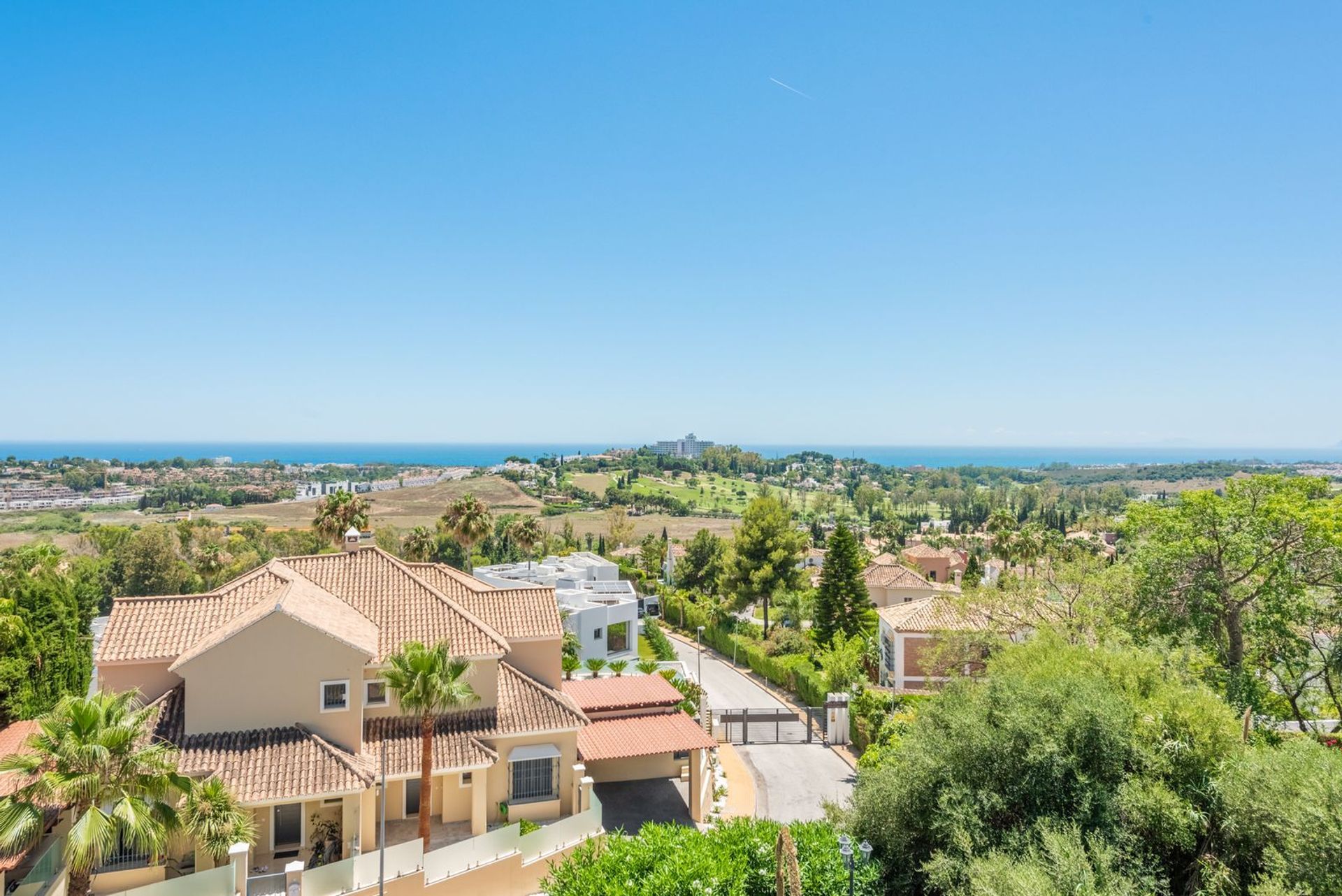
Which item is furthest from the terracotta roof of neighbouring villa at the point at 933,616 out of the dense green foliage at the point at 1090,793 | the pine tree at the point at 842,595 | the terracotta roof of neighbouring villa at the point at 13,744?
the terracotta roof of neighbouring villa at the point at 13,744

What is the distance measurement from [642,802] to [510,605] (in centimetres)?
807

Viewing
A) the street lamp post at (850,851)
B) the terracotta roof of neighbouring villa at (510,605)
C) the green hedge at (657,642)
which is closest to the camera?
the street lamp post at (850,851)

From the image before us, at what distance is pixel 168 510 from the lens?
539ft

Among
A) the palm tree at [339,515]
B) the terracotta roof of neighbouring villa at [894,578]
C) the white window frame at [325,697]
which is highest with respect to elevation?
the palm tree at [339,515]

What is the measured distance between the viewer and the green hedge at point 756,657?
39000mm

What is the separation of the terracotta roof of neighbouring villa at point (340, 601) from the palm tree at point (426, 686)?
8.34ft

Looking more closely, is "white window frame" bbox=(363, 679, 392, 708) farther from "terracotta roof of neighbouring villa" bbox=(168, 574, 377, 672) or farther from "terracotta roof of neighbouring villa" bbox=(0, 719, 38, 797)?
"terracotta roof of neighbouring villa" bbox=(0, 719, 38, 797)

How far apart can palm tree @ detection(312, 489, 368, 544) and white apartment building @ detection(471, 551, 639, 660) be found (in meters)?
9.63

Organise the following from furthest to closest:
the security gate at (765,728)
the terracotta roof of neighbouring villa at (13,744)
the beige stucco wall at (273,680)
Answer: the security gate at (765,728), the beige stucco wall at (273,680), the terracotta roof of neighbouring villa at (13,744)

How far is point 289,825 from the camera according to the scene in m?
19.2

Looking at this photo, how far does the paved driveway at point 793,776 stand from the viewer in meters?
25.6

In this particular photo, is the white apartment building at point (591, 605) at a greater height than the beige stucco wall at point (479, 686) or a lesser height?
lesser

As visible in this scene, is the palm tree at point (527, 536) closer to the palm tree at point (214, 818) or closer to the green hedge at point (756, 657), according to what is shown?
the green hedge at point (756, 657)

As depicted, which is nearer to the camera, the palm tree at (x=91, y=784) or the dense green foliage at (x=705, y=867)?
the palm tree at (x=91, y=784)
